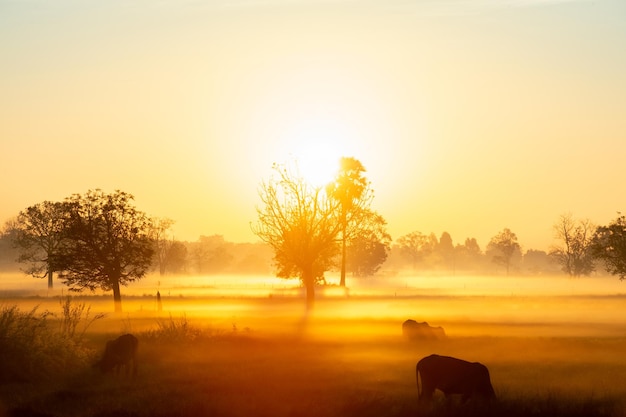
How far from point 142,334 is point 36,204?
202 ft

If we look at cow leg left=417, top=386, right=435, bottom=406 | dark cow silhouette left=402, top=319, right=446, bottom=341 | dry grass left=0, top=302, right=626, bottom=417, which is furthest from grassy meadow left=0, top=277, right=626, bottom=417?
dark cow silhouette left=402, top=319, right=446, bottom=341

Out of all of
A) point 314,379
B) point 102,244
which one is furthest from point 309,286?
point 314,379

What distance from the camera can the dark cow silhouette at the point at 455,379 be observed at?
18469 mm

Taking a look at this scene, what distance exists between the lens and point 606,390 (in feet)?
72.3

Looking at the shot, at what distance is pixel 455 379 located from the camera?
18.5 m

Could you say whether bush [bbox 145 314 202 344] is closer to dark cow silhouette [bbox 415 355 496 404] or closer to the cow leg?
the cow leg

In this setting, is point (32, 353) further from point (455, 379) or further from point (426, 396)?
point (455, 379)

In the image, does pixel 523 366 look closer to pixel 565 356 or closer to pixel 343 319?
pixel 565 356

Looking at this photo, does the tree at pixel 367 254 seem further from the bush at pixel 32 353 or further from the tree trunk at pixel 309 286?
the bush at pixel 32 353

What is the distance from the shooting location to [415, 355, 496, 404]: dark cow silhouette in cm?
A: 1847

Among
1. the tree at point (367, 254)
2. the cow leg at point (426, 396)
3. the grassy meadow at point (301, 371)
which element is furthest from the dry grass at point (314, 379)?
the tree at point (367, 254)

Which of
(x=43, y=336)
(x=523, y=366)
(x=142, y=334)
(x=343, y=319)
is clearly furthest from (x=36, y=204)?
(x=523, y=366)

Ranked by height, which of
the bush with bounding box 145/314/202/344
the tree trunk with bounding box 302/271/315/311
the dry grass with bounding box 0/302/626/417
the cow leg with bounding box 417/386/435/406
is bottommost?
the dry grass with bounding box 0/302/626/417

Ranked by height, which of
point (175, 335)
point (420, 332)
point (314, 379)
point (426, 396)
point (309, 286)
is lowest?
point (314, 379)
